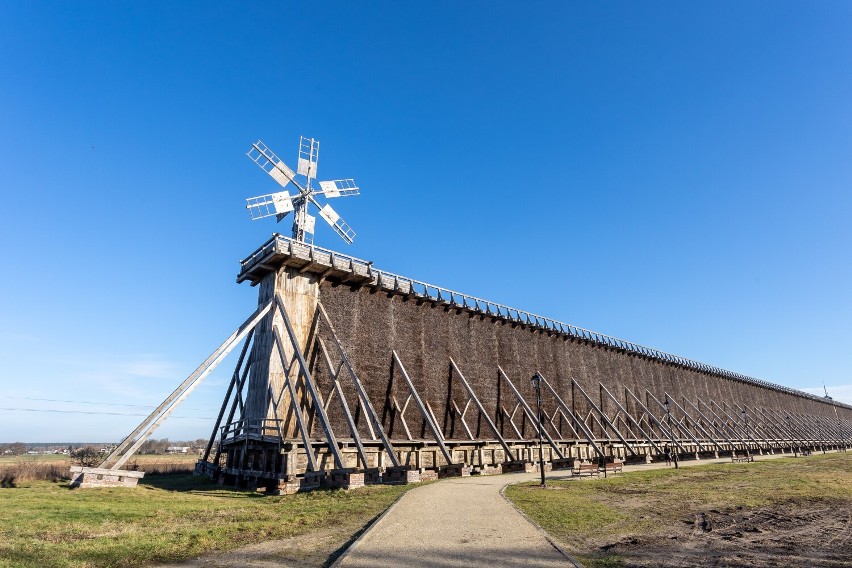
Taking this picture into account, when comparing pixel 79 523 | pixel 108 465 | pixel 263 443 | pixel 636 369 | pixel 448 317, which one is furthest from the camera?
pixel 636 369

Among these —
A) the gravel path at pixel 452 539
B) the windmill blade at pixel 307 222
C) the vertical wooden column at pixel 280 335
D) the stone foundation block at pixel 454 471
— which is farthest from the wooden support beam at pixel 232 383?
the gravel path at pixel 452 539

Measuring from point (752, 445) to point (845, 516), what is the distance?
54267 mm

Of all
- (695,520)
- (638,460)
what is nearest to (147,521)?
(695,520)

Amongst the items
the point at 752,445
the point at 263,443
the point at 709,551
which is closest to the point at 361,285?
the point at 263,443

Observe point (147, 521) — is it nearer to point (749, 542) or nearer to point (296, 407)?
point (296, 407)

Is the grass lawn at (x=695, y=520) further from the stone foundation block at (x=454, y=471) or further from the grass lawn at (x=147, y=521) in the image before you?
the grass lawn at (x=147, y=521)

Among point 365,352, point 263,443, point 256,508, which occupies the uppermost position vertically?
Answer: point 365,352

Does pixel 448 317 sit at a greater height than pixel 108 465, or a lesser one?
greater

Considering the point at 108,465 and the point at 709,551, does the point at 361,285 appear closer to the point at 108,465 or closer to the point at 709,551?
the point at 108,465

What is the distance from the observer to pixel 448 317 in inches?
1363

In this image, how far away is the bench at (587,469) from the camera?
74.6ft

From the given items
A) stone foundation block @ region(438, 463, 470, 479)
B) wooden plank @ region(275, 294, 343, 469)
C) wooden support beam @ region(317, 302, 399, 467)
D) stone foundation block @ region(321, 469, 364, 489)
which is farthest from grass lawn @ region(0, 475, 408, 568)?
stone foundation block @ region(438, 463, 470, 479)

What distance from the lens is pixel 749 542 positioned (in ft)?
31.6

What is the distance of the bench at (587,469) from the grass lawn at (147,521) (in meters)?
9.52
